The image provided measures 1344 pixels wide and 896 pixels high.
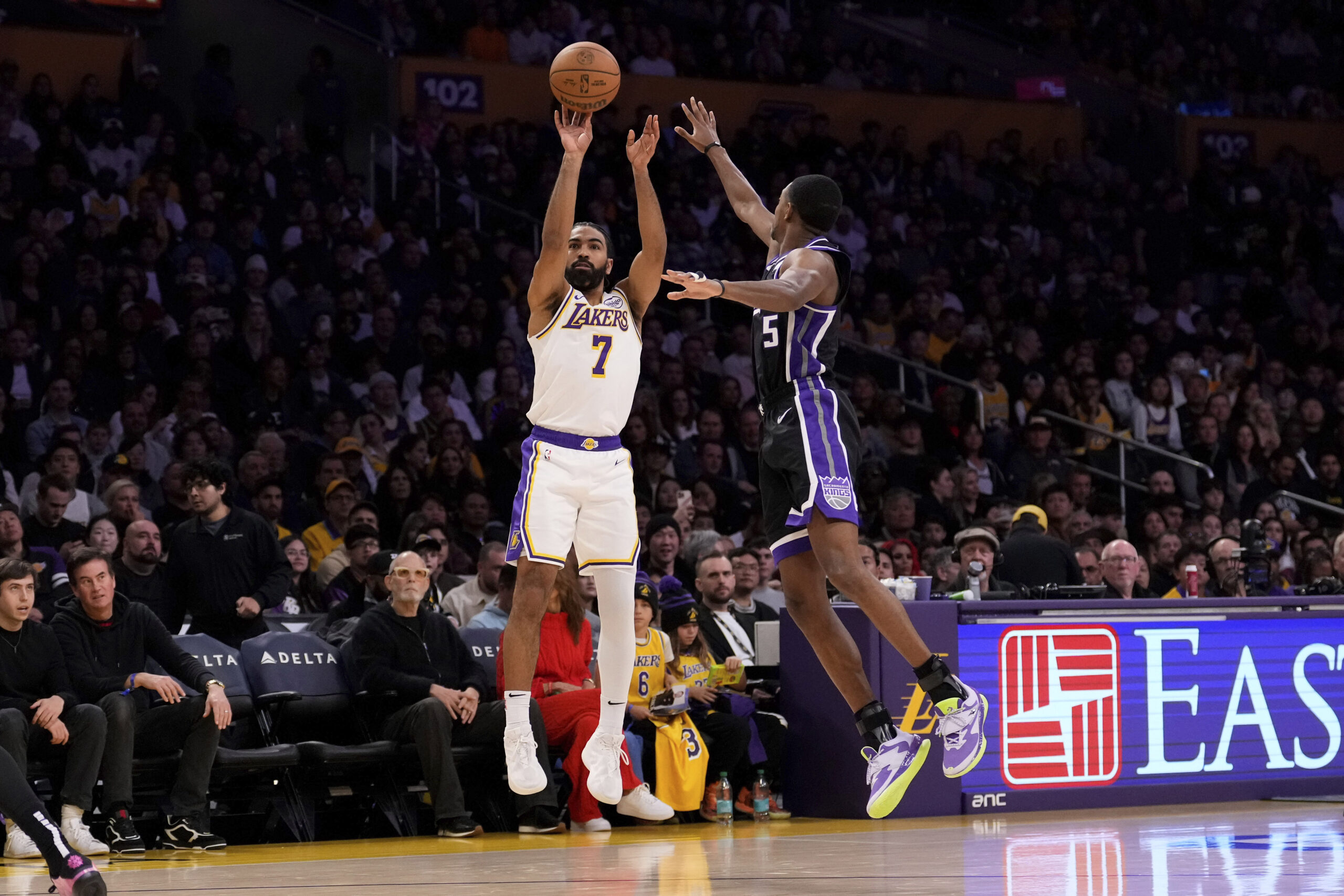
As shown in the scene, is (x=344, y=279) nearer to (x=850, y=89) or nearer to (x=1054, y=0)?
(x=850, y=89)

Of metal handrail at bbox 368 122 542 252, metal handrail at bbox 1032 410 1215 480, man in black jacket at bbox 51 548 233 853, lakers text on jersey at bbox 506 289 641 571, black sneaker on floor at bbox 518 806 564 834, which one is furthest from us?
metal handrail at bbox 368 122 542 252

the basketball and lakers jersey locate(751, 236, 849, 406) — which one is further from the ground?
the basketball

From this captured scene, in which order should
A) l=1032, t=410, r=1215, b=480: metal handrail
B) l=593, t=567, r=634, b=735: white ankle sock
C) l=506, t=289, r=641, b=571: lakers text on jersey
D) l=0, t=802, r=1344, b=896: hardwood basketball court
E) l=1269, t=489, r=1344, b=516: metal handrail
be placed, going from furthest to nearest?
l=1032, t=410, r=1215, b=480: metal handrail → l=1269, t=489, r=1344, b=516: metal handrail → l=593, t=567, r=634, b=735: white ankle sock → l=506, t=289, r=641, b=571: lakers text on jersey → l=0, t=802, r=1344, b=896: hardwood basketball court

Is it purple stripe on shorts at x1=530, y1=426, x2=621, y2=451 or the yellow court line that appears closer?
purple stripe on shorts at x1=530, y1=426, x2=621, y2=451

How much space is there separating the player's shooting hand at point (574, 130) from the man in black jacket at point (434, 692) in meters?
3.33

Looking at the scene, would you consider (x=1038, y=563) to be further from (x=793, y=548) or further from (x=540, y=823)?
(x=793, y=548)

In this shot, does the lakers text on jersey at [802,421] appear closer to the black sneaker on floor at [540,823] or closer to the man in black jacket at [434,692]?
the man in black jacket at [434,692]

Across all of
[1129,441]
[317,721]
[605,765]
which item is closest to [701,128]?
[605,765]

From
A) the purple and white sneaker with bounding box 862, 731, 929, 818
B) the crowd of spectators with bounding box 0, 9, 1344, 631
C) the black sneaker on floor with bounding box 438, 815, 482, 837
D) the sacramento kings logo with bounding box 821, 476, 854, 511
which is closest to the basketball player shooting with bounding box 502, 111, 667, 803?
the sacramento kings logo with bounding box 821, 476, 854, 511

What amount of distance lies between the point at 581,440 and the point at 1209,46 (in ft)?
59.1

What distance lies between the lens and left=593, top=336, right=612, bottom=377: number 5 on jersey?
7.17 m

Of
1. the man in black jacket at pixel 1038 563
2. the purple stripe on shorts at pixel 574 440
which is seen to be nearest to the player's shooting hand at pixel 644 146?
the purple stripe on shorts at pixel 574 440

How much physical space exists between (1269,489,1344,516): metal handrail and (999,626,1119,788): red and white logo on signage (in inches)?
229

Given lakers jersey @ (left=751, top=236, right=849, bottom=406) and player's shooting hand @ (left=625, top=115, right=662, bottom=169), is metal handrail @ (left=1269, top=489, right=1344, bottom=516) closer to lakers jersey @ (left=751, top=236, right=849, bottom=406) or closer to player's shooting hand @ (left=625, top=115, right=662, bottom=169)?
lakers jersey @ (left=751, top=236, right=849, bottom=406)
